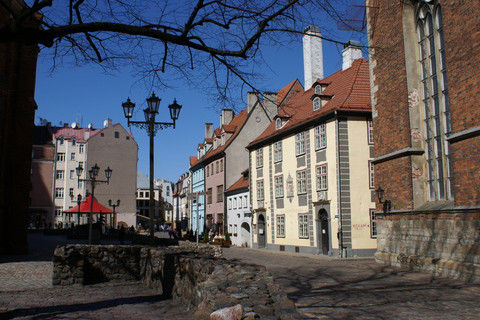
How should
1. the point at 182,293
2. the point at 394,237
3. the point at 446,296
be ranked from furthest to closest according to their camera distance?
the point at 394,237 → the point at 446,296 → the point at 182,293

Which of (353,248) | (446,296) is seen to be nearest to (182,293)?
(446,296)

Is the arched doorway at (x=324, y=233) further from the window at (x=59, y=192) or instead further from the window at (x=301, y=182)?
the window at (x=59, y=192)

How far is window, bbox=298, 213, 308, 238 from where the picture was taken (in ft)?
101

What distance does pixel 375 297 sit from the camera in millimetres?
10977

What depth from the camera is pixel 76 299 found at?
9.89 m

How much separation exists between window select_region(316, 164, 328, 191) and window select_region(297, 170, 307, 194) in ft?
5.49

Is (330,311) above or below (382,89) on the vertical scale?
below

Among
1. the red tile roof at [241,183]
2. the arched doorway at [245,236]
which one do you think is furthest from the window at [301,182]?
the arched doorway at [245,236]

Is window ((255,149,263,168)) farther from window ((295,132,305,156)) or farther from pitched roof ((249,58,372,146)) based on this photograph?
window ((295,132,305,156))

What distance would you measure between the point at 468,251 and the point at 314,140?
1663cm

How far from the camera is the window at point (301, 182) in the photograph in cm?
3094

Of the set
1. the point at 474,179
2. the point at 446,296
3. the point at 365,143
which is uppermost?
the point at 365,143

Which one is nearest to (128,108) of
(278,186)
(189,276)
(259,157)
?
(189,276)

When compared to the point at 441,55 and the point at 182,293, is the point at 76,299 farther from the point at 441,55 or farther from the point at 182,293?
the point at 441,55
